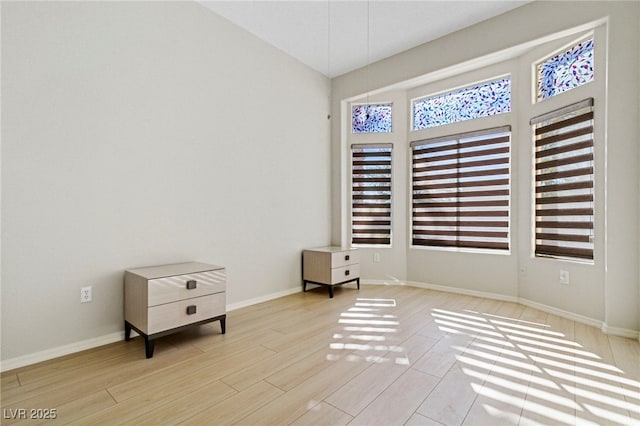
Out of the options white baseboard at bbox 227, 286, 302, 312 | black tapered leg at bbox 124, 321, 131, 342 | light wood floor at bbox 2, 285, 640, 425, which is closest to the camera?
light wood floor at bbox 2, 285, 640, 425

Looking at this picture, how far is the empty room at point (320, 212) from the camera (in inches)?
76.9

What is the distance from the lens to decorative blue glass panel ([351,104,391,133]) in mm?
4648

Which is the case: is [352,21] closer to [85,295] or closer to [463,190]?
[463,190]

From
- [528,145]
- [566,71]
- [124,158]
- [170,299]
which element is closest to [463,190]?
[528,145]

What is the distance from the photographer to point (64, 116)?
7.56ft

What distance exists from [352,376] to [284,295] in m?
2.06

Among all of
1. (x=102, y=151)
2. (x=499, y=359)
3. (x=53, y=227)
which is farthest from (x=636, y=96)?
(x=53, y=227)

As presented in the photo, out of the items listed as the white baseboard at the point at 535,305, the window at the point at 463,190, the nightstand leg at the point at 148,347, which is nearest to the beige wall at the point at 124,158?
the nightstand leg at the point at 148,347

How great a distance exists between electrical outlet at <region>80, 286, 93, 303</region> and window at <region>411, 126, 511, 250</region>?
3740mm

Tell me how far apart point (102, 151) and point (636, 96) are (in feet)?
14.1

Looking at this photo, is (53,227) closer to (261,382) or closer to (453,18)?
(261,382)

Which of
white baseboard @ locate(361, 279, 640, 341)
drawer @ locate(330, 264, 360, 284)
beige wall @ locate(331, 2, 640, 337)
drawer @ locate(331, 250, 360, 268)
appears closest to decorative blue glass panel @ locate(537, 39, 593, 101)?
beige wall @ locate(331, 2, 640, 337)

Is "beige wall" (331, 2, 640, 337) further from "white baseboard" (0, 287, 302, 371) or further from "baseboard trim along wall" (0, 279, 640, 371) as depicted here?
"white baseboard" (0, 287, 302, 371)

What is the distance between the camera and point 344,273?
4.07 metres
